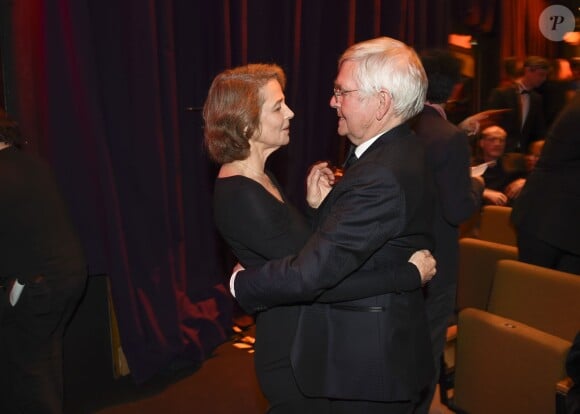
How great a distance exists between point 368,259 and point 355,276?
61 millimetres

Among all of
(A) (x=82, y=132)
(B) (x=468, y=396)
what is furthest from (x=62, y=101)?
(B) (x=468, y=396)

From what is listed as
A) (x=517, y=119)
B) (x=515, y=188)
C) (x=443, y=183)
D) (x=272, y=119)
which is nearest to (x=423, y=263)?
(x=272, y=119)

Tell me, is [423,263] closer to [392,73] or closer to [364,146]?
[364,146]

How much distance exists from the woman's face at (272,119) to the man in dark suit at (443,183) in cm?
77

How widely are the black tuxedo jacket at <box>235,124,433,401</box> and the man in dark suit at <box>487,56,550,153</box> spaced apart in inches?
137

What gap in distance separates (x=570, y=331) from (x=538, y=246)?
63cm

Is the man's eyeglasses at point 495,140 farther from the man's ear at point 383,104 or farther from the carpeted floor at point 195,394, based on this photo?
the man's ear at point 383,104

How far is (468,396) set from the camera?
2.45 meters

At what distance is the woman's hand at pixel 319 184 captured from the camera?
1.92 m

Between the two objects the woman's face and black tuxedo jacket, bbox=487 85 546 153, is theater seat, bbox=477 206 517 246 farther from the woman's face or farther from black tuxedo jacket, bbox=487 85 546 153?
the woman's face

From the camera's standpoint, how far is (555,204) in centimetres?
271

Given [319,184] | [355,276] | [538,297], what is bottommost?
[538,297]

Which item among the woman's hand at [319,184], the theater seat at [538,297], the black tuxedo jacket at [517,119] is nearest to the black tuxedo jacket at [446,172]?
the theater seat at [538,297]

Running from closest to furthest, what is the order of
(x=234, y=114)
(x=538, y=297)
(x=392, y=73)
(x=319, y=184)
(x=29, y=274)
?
(x=392, y=73) < (x=234, y=114) < (x=319, y=184) < (x=29, y=274) < (x=538, y=297)
